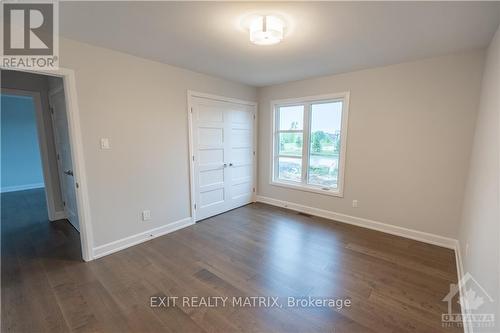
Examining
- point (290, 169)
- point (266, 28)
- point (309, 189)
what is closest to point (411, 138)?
point (309, 189)

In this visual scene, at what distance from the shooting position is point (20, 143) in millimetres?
5578

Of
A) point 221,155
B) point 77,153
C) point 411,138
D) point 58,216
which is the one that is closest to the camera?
point 77,153

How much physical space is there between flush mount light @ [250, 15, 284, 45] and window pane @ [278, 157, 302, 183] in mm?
2632

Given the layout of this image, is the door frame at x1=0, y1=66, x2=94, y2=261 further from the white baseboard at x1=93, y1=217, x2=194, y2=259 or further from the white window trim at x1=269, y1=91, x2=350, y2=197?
the white window trim at x1=269, y1=91, x2=350, y2=197

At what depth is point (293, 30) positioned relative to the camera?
1980 millimetres

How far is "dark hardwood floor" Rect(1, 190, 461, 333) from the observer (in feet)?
5.33

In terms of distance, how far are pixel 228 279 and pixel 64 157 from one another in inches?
129

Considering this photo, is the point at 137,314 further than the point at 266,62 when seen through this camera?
No

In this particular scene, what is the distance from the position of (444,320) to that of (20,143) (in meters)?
8.78

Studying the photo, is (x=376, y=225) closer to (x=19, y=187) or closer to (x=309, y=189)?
(x=309, y=189)

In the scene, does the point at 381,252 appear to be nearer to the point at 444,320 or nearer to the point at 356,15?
the point at 444,320

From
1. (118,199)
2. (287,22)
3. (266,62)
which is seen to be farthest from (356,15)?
(118,199)
